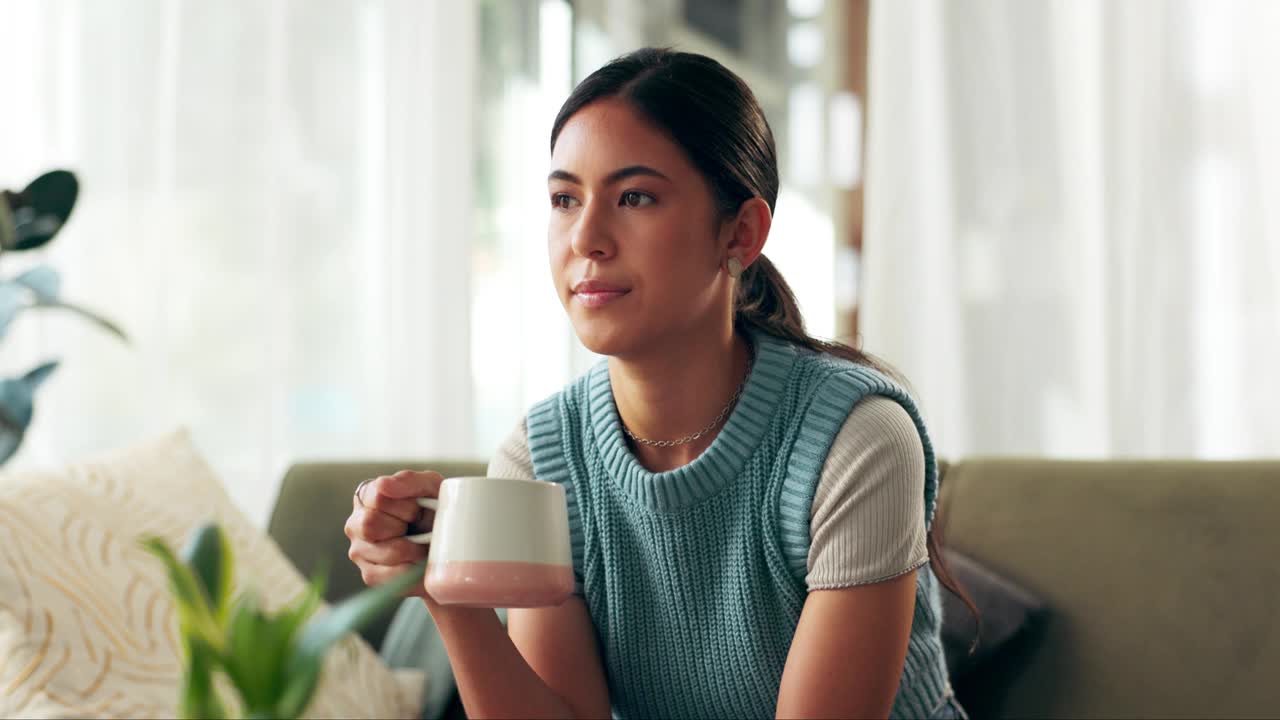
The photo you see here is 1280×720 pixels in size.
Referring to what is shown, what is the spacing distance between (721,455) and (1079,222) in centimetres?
177

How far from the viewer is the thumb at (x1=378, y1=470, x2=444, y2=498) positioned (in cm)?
88

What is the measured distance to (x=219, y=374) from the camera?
2.48 metres

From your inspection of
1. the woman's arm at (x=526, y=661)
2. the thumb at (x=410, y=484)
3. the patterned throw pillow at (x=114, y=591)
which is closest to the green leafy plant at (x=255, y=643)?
the thumb at (x=410, y=484)

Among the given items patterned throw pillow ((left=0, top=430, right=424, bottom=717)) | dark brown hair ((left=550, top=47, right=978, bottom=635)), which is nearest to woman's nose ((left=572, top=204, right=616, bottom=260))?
dark brown hair ((left=550, top=47, right=978, bottom=635))

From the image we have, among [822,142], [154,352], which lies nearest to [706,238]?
[154,352]

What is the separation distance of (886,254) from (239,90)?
151 centimetres

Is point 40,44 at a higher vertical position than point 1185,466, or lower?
higher

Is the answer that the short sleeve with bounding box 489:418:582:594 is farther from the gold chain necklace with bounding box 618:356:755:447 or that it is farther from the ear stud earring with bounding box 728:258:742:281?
the ear stud earring with bounding box 728:258:742:281

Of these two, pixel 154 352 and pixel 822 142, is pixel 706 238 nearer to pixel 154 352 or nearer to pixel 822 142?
pixel 154 352

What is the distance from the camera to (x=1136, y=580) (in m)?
1.53

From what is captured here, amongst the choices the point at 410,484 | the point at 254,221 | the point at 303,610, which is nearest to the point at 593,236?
the point at 410,484

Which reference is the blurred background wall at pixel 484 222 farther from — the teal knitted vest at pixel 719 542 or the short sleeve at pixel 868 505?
the short sleeve at pixel 868 505

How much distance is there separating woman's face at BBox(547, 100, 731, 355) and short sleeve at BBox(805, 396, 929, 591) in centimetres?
20

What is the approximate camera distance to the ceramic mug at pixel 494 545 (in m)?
0.77
